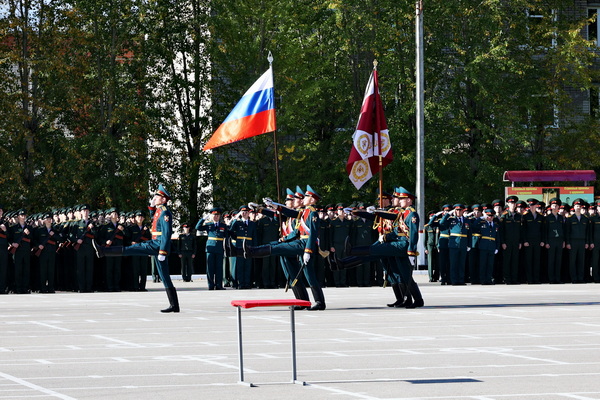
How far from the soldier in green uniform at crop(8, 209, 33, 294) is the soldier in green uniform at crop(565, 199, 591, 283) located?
41.0 feet

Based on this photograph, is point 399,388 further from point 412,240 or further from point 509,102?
point 509,102

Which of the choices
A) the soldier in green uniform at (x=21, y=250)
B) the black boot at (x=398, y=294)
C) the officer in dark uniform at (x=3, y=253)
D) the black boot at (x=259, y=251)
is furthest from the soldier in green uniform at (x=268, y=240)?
the black boot at (x=259, y=251)

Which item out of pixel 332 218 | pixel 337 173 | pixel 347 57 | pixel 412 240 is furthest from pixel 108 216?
pixel 347 57

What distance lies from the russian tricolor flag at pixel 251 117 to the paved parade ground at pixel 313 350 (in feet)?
11.4

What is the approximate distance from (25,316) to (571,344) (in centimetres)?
896

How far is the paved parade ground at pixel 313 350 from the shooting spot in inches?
422

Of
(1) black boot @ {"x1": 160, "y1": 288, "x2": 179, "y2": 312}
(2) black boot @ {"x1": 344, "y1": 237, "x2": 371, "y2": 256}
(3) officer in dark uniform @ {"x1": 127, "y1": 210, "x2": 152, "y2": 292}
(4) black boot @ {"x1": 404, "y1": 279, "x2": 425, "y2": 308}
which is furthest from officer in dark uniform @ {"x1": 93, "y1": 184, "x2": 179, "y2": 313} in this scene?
(3) officer in dark uniform @ {"x1": 127, "y1": 210, "x2": 152, "y2": 292}

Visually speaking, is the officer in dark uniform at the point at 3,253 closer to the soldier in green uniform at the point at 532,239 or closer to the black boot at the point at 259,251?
the black boot at the point at 259,251

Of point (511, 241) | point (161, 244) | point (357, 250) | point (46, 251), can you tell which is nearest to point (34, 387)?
point (161, 244)

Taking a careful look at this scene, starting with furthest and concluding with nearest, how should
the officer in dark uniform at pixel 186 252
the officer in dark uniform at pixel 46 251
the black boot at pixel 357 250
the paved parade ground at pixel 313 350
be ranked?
the officer in dark uniform at pixel 186 252
the officer in dark uniform at pixel 46 251
the black boot at pixel 357 250
the paved parade ground at pixel 313 350

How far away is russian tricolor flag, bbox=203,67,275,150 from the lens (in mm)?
24438

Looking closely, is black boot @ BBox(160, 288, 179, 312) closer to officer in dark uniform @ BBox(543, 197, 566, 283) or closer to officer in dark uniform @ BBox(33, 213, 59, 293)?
officer in dark uniform @ BBox(33, 213, 59, 293)

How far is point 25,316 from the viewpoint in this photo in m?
19.5

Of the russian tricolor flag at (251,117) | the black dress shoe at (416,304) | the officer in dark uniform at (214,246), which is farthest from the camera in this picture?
the officer in dark uniform at (214,246)
